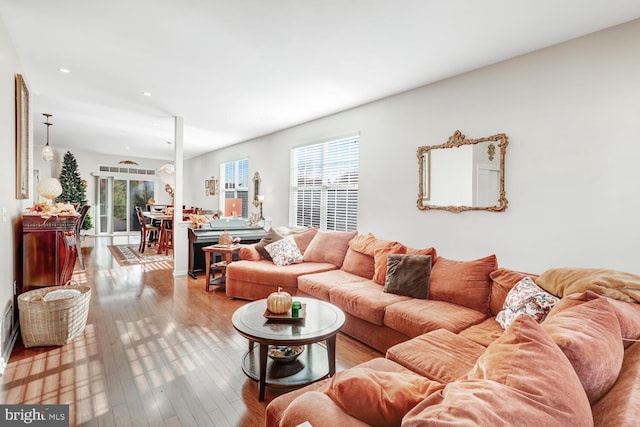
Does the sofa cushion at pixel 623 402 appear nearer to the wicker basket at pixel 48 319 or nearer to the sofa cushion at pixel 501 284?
the sofa cushion at pixel 501 284

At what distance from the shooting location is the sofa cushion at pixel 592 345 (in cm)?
101

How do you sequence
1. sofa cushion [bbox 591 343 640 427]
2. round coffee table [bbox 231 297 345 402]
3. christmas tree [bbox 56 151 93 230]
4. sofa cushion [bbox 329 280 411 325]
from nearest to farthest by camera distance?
sofa cushion [bbox 591 343 640 427] → round coffee table [bbox 231 297 345 402] → sofa cushion [bbox 329 280 411 325] → christmas tree [bbox 56 151 93 230]

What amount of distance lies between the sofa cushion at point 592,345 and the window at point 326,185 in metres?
3.67

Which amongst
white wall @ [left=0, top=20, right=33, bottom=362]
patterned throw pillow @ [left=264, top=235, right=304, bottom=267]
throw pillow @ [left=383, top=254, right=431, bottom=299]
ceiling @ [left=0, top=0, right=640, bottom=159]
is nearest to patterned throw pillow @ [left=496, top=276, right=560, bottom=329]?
throw pillow @ [left=383, top=254, right=431, bottom=299]

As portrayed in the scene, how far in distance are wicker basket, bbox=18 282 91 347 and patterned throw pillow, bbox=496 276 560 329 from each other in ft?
11.4

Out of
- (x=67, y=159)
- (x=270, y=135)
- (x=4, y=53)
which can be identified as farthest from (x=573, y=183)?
(x=67, y=159)

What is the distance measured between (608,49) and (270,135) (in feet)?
17.5

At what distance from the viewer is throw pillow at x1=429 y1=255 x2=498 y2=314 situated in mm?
2691

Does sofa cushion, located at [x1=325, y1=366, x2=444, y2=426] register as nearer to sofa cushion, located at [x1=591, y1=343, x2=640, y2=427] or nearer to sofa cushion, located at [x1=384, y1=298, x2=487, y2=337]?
sofa cushion, located at [x1=591, y1=343, x2=640, y2=427]

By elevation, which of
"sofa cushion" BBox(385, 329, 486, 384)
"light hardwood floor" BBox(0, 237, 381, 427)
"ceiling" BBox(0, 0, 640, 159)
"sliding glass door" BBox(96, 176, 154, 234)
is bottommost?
"light hardwood floor" BBox(0, 237, 381, 427)

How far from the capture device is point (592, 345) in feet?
3.52

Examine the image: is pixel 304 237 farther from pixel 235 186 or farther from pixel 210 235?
pixel 235 186

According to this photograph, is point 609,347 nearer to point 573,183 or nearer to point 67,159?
point 573,183

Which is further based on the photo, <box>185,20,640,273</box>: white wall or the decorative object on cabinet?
the decorative object on cabinet
